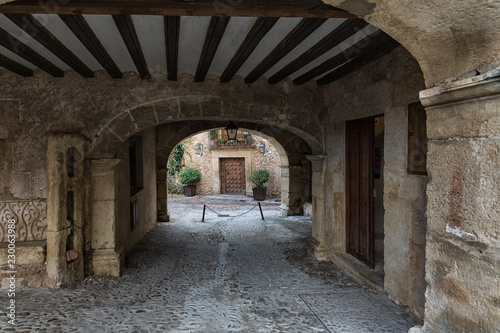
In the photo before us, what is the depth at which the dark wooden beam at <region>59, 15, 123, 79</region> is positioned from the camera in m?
2.28

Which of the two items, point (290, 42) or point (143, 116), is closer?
point (290, 42)

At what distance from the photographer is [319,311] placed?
2.99 m

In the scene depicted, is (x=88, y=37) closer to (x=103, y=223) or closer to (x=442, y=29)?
(x=103, y=223)

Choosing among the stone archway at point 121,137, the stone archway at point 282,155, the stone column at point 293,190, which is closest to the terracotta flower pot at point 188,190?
the stone archway at point 282,155

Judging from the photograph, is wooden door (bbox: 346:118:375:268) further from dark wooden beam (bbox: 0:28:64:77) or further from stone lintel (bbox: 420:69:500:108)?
dark wooden beam (bbox: 0:28:64:77)

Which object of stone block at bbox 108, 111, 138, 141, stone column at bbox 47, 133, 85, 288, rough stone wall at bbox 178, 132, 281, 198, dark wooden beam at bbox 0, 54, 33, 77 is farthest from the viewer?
rough stone wall at bbox 178, 132, 281, 198

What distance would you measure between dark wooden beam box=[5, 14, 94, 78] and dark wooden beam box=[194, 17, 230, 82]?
4.21ft

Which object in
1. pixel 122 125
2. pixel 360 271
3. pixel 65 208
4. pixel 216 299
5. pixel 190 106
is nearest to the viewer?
pixel 216 299

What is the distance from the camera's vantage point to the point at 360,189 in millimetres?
4066

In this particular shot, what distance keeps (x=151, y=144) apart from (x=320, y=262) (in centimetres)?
469

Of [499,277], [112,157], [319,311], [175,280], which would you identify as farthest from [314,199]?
[499,277]

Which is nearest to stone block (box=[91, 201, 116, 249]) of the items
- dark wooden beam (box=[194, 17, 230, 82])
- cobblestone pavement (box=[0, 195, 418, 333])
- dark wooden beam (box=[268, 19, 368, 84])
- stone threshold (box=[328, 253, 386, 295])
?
cobblestone pavement (box=[0, 195, 418, 333])

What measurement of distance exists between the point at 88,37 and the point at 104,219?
2323 millimetres

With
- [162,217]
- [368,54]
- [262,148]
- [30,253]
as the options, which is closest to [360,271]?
[368,54]
